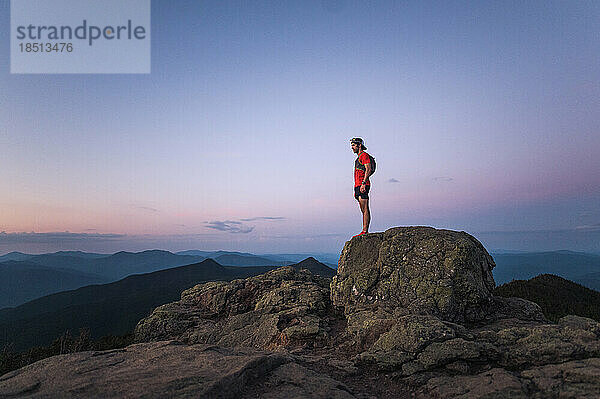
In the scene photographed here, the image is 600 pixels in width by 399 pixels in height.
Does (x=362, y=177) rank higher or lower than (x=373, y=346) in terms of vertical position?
higher

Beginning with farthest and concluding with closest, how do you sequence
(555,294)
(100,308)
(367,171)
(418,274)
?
1. (100,308)
2. (555,294)
3. (367,171)
4. (418,274)

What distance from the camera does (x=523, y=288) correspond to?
30.0m

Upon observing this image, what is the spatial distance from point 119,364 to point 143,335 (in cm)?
901

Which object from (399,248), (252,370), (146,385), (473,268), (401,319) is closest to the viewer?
(146,385)

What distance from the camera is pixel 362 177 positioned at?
45.4 feet

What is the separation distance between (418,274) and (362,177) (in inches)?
198

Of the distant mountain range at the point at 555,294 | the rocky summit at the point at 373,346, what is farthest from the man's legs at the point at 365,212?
the distant mountain range at the point at 555,294

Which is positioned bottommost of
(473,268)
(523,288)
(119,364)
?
(523,288)

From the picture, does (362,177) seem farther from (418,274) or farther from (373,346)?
(373,346)

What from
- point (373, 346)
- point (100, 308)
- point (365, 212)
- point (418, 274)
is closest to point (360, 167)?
point (365, 212)

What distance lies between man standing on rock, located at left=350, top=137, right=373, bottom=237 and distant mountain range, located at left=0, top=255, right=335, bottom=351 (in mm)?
22778

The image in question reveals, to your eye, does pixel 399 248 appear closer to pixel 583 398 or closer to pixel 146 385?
pixel 583 398

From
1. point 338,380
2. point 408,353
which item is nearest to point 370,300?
point 408,353

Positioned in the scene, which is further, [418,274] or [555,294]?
[555,294]
